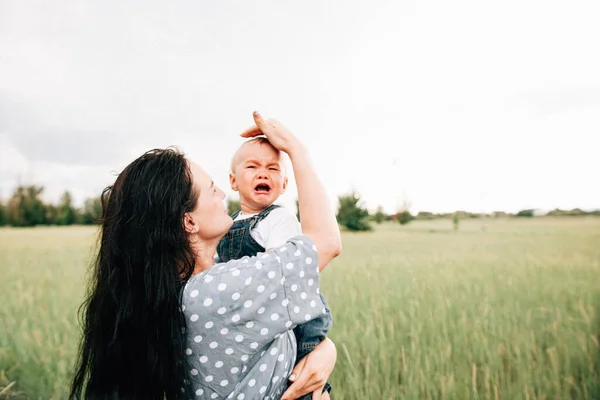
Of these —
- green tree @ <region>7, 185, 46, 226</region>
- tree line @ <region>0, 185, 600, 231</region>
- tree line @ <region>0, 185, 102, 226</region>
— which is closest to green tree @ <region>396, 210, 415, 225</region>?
tree line @ <region>0, 185, 600, 231</region>

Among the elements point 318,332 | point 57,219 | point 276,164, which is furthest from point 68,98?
point 318,332

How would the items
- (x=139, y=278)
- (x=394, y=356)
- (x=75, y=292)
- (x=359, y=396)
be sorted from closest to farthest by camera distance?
(x=139, y=278), (x=359, y=396), (x=394, y=356), (x=75, y=292)

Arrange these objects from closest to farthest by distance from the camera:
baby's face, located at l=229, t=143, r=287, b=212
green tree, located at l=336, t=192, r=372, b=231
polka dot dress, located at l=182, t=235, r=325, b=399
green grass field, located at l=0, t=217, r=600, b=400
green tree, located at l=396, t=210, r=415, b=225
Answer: polka dot dress, located at l=182, t=235, r=325, b=399 < baby's face, located at l=229, t=143, r=287, b=212 < green grass field, located at l=0, t=217, r=600, b=400 < green tree, located at l=336, t=192, r=372, b=231 < green tree, located at l=396, t=210, r=415, b=225

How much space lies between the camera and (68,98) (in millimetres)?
1818

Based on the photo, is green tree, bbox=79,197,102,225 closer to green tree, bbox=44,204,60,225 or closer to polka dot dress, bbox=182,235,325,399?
green tree, bbox=44,204,60,225

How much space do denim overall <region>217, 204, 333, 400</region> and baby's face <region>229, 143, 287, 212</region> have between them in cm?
4

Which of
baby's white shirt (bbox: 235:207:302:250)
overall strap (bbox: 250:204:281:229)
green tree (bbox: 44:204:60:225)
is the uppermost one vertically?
green tree (bbox: 44:204:60:225)

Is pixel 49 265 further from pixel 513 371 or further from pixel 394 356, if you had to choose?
pixel 513 371

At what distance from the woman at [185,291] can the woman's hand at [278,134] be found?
4 centimetres

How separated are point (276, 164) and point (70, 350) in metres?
1.12

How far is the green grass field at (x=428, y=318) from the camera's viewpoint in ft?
5.33

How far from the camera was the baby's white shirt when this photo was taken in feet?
3.54

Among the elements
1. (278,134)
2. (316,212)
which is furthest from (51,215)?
(316,212)

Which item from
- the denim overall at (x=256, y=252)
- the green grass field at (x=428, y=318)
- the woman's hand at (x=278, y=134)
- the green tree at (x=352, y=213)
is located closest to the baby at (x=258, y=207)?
the denim overall at (x=256, y=252)
